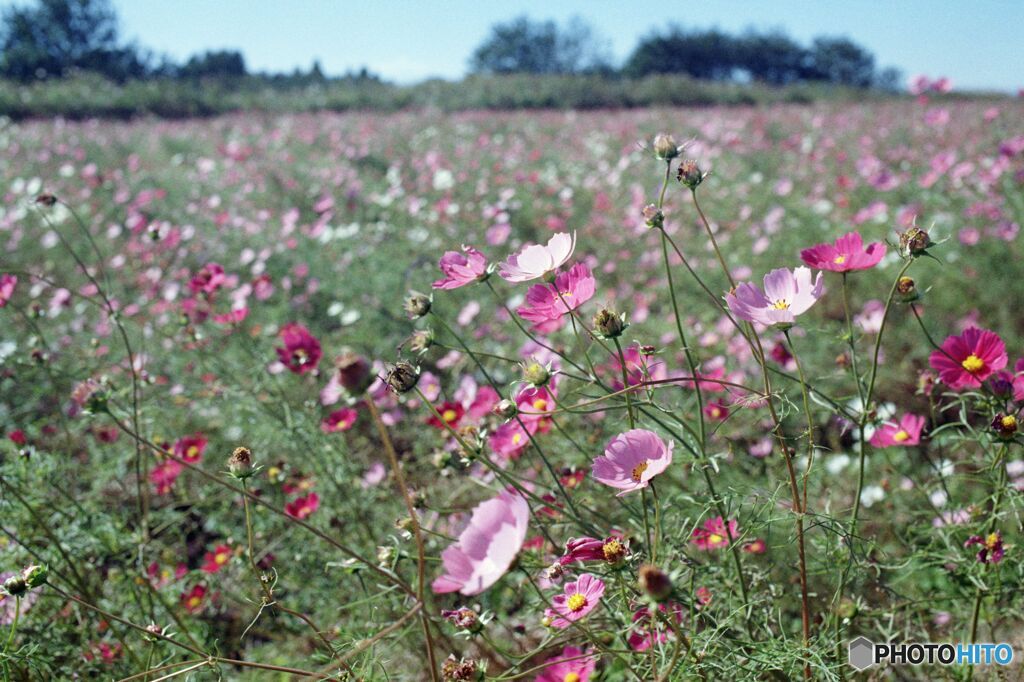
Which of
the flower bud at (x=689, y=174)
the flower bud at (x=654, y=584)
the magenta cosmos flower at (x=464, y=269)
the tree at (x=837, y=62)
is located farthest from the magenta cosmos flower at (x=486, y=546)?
the tree at (x=837, y=62)

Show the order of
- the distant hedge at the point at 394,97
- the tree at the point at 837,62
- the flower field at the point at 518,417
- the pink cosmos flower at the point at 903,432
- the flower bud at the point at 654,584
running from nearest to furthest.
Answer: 1. the flower bud at the point at 654,584
2. the flower field at the point at 518,417
3. the pink cosmos flower at the point at 903,432
4. the distant hedge at the point at 394,97
5. the tree at the point at 837,62

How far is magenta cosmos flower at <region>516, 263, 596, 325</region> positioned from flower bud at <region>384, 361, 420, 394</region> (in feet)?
Result: 0.53

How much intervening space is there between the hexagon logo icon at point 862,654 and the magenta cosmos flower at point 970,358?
1.31ft

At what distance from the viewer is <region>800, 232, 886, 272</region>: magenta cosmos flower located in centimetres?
90

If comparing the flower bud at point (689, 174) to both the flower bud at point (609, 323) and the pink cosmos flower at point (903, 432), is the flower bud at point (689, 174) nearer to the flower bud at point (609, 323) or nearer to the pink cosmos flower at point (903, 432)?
the flower bud at point (609, 323)

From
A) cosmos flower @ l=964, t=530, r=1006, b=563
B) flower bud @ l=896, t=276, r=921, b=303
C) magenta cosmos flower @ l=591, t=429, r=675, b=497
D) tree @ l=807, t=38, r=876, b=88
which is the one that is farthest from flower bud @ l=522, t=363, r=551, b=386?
tree @ l=807, t=38, r=876, b=88

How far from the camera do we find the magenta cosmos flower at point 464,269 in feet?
3.12

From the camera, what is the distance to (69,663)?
1333 millimetres

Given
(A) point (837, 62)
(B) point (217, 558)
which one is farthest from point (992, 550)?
(A) point (837, 62)

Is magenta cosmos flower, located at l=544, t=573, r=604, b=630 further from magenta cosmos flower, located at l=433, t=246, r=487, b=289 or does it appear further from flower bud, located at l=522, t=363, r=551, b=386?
magenta cosmos flower, located at l=433, t=246, r=487, b=289

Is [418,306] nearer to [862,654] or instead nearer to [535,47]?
[862,654]

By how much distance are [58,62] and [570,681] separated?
33.2m

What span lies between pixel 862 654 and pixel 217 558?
51.0 inches

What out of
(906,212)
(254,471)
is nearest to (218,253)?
(254,471)
